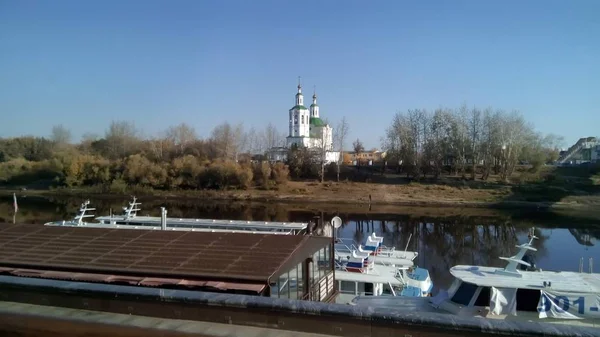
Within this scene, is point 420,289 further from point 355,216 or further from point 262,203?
point 262,203

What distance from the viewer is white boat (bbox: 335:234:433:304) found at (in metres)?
16.8

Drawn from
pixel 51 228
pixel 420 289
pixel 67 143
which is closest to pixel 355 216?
pixel 420 289

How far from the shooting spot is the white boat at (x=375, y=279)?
16.8 m

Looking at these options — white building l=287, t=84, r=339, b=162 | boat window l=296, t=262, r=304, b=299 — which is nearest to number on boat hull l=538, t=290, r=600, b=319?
boat window l=296, t=262, r=304, b=299

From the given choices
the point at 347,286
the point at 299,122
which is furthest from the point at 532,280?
the point at 299,122

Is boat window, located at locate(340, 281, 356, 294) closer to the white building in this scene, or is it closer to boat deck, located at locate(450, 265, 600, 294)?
boat deck, located at locate(450, 265, 600, 294)

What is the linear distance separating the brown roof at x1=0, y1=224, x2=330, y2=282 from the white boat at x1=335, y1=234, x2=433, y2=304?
4.55 metres

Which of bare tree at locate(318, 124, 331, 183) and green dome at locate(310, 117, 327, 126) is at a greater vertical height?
green dome at locate(310, 117, 327, 126)

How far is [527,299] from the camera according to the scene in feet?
39.2

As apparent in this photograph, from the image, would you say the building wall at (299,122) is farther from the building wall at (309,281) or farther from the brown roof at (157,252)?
the brown roof at (157,252)

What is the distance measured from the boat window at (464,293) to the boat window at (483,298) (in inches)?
6.8

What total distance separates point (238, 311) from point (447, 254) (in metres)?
25.2

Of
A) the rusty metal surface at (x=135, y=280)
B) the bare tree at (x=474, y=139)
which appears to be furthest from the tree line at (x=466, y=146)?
the rusty metal surface at (x=135, y=280)

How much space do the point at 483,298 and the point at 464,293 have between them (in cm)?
48
